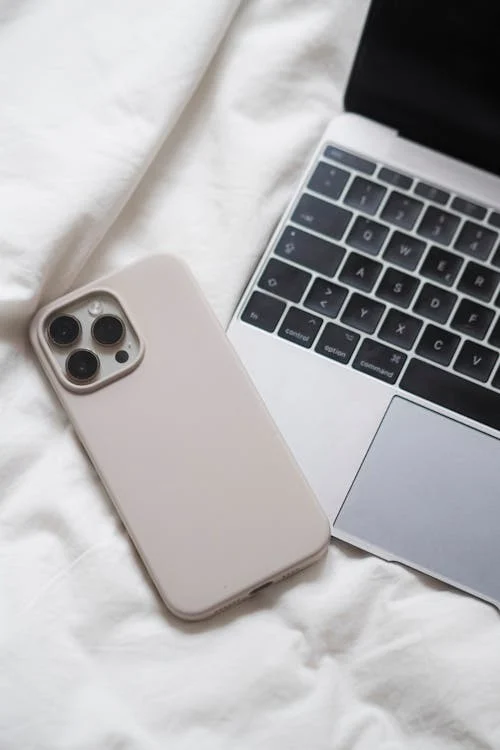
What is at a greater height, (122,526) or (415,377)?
(415,377)

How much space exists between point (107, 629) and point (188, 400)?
12 centimetres

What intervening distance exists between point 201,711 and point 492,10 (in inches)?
15.0

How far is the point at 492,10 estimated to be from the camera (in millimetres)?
449

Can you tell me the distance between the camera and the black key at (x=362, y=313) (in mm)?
495

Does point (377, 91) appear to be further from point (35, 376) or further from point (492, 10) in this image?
point (35, 376)

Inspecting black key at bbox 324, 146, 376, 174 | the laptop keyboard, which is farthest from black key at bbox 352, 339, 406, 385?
black key at bbox 324, 146, 376, 174

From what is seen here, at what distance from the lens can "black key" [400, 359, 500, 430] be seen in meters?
0.49

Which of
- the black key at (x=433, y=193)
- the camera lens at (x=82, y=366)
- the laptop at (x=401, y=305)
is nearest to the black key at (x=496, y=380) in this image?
the laptop at (x=401, y=305)

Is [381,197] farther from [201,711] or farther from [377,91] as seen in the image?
[201,711]

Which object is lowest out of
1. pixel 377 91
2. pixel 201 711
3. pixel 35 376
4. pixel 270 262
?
pixel 201 711

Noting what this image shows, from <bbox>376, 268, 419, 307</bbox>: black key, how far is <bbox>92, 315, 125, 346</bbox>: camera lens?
0.48 ft

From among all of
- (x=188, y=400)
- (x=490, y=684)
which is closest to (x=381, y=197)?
(x=188, y=400)

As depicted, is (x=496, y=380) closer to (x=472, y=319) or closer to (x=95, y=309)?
(x=472, y=319)

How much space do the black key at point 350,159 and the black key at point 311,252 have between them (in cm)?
5
